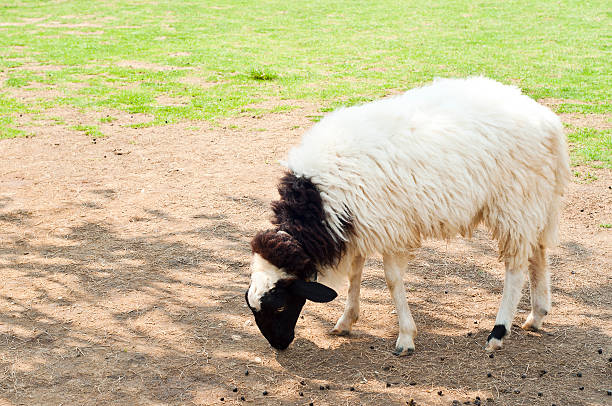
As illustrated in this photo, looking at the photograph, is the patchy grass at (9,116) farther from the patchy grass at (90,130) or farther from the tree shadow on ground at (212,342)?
the tree shadow on ground at (212,342)

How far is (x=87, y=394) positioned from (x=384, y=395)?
201 centimetres

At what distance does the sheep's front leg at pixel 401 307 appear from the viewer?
502cm

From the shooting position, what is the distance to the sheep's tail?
5164 millimetres

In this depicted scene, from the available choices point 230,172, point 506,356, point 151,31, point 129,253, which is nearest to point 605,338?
point 506,356

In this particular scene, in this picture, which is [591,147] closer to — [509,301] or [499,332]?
[509,301]

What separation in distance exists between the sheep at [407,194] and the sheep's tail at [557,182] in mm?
11

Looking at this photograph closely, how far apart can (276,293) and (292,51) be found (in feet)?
43.4

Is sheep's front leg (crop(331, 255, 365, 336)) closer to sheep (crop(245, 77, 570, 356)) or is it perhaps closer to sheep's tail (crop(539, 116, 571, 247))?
sheep (crop(245, 77, 570, 356))

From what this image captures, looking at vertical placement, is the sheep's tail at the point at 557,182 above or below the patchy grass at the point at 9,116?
above

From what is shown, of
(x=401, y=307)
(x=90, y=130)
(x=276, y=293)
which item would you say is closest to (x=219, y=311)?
(x=276, y=293)

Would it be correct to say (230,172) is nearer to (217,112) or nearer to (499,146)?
(217,112)

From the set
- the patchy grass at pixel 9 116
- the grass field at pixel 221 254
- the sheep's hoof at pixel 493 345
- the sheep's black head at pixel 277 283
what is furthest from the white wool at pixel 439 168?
the patchy grass at pixel 9 116

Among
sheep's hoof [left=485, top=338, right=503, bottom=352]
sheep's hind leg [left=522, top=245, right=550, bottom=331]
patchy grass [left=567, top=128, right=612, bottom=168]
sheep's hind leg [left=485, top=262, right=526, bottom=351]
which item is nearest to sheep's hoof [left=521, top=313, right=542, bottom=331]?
sheep's hind leg [left=522, top=245, right=550, bottom=331]

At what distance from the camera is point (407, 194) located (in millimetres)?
4758
